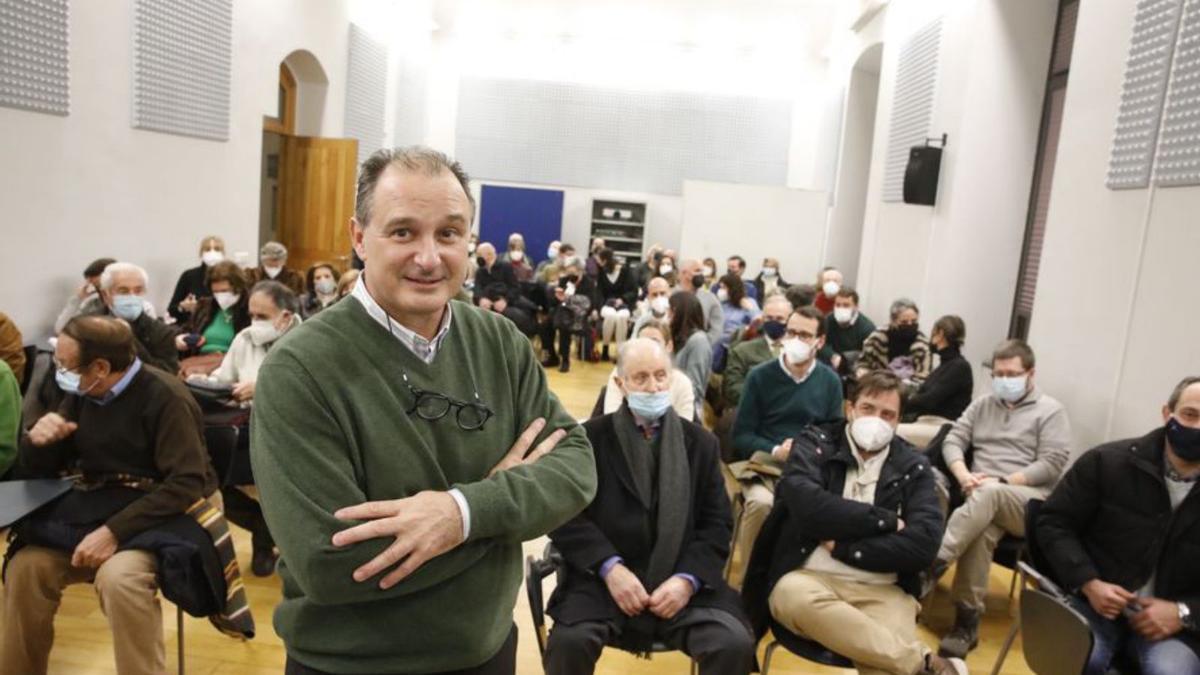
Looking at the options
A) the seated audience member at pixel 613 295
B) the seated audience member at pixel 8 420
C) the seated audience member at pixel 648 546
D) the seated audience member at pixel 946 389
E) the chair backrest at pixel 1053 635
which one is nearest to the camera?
the chair backrest at pixel 1053 635

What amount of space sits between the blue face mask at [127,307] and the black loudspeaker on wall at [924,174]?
6.35 metres

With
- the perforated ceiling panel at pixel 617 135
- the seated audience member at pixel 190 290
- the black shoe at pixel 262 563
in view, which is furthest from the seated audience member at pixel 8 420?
the perforated ceiling panel at pixel 617 135

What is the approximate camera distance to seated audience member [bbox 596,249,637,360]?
33.3ft

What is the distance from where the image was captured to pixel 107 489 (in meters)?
2.88

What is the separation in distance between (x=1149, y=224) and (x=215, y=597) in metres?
4.67

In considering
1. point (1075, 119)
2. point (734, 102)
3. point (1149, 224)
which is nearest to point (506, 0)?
point (734, 102)

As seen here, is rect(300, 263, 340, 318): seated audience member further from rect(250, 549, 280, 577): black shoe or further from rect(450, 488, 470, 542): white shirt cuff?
rect(450, 488, 470, 542): white shirt cuff

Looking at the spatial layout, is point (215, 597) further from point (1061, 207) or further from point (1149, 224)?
point (1061, 207)

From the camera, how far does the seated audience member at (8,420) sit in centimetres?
299

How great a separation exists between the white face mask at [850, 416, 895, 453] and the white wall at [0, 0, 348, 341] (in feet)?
17.3

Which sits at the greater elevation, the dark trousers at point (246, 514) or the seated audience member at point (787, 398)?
the seated audience member at point (787, 398)

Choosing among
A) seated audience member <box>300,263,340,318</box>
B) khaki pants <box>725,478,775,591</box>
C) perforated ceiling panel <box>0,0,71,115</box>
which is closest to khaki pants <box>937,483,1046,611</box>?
khaki pants <box>725,478,775,591</box>

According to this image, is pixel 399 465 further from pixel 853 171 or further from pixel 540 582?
pixel 853 171

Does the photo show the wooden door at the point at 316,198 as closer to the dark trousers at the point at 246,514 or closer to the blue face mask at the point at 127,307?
the blue face mask at the point at 127,307
